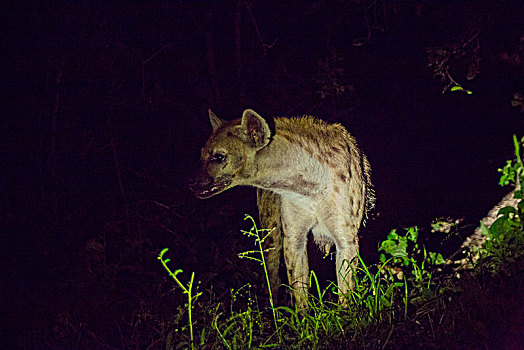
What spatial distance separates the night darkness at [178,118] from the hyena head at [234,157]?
697mm

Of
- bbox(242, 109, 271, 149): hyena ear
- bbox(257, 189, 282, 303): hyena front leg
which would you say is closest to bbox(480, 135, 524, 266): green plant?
bbox(257, 189, 282, 303): hyena front leg

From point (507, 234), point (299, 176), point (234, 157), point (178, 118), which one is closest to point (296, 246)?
point (299, 176)

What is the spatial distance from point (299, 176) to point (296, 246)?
401mm

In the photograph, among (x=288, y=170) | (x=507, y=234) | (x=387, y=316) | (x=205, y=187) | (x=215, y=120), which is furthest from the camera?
(x=507, y=234)

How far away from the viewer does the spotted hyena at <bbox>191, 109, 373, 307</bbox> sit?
9.52ft

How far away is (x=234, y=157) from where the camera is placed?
2896mm

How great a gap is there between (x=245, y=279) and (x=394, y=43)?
1.91 metres

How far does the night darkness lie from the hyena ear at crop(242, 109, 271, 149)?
85cm

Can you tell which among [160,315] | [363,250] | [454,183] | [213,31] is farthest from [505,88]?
[160,315]

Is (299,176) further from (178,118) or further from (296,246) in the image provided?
(178,118)

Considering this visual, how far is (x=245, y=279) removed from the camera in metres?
3.52

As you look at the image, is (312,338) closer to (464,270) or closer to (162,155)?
(464,270)

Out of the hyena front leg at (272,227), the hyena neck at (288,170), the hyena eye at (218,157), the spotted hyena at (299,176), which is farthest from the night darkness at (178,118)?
the hyena eye at (218,157)

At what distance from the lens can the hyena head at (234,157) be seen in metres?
2.87
